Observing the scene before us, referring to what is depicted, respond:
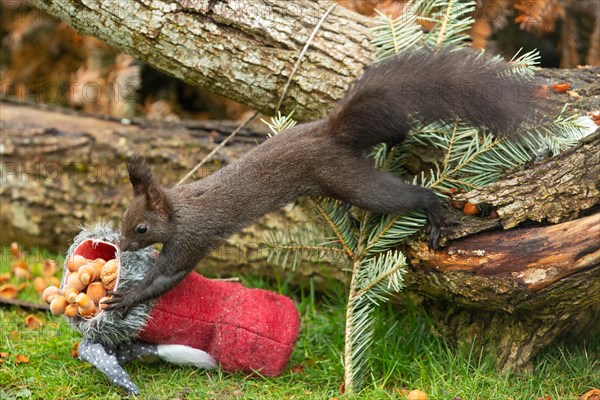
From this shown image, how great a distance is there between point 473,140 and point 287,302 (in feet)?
A: 3.28

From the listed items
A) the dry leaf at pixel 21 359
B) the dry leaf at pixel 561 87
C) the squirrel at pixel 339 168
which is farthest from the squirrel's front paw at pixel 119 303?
the dry leaf at pixel 561 87

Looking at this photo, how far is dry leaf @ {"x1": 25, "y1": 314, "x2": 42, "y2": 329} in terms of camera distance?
10.4 ft

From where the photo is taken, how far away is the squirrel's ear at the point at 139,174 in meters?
2.50

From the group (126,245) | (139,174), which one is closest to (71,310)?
(126,245)

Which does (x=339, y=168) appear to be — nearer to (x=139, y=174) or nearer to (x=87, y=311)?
(x=139, y=174)

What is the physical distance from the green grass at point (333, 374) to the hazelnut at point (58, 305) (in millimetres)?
342

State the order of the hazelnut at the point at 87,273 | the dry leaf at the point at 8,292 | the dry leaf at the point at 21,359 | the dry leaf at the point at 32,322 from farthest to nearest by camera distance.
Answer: the dry leaf at the point at 8,292
the dry leaf at the point at 32,322
the dry leaf at the point at 21,359
the hazelnut at the point at 87,273

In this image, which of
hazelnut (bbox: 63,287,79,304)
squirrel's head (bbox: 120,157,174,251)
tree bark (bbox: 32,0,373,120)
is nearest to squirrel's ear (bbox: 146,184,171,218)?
squirrel's head (bbox: 120,157,174,251)

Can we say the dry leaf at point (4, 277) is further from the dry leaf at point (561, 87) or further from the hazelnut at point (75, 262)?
the dry leaf at point (561, 87)

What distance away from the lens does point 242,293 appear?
2762 mm

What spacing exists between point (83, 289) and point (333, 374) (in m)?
1.05

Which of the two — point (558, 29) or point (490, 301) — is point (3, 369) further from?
point (558, 29)

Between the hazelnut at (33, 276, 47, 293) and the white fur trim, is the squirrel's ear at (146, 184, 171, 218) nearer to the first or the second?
the white fur trim

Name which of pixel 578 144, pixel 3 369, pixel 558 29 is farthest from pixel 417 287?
pixel 558 29
